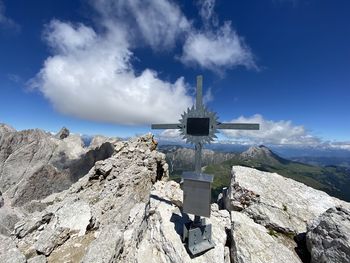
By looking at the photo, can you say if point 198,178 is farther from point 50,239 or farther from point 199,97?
point 50,239

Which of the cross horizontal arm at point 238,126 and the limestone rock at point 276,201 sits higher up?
the cross horizontal arm at point 238,126

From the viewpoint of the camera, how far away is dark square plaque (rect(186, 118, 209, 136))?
11.0 metres

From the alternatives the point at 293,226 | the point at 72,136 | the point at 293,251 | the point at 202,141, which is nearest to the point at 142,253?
the point at 202,141

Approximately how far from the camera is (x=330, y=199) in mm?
14672

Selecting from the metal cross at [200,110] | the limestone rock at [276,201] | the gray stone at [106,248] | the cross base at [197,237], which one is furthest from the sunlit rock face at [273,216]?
the gray stone at [106,248]

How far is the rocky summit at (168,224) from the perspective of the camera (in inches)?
399

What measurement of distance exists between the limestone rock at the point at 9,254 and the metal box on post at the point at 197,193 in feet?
26.6

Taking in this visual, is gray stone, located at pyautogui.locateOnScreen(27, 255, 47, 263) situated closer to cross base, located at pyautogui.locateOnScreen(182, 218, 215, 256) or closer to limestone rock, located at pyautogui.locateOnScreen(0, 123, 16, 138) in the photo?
cross base, located at pyautogui.locateOnScreen(182, 218, 215, 256)

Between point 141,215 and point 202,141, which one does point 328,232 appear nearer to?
point 202,141

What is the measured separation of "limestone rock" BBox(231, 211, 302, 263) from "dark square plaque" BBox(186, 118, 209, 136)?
5267mm

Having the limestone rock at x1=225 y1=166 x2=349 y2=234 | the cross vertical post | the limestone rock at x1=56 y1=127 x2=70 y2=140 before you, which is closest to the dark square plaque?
the cross vertical post

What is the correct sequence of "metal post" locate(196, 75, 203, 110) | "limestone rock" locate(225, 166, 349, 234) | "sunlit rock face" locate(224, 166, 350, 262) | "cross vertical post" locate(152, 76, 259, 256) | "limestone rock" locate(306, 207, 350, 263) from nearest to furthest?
"limestone rock" locate(306, 207, 350, 263), "sunlit rock face" locate(224, 166, 350, 262), "cross vertical post" locate(152, 76, 259, 256), "metal post" locate(196, 75, 203, 110), "limestone rock" locate(225, 166, 349, 234)

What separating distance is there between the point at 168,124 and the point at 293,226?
30.1 feet

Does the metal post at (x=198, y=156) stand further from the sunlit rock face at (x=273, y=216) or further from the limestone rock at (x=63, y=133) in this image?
the limestone rock at (x=63, y=133)
